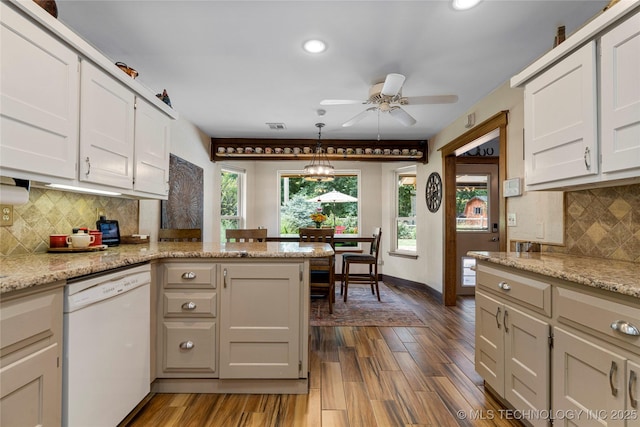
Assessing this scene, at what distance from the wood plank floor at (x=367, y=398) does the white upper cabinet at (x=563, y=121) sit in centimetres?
145

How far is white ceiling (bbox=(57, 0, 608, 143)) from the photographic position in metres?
1.86

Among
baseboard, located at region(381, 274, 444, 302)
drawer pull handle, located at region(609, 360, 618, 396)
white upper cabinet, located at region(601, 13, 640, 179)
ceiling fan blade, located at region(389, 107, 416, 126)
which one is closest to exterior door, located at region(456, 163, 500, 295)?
baseboard, located at region(381, 274, 444, 302)

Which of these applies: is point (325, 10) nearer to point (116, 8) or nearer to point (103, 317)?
point (116, 8)

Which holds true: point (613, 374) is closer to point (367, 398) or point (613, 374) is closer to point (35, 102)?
point (367, 398)

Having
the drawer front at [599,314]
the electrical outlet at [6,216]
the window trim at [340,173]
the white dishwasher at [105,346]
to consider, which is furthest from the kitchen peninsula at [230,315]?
the window trim at [340,173]

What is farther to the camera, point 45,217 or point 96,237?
point 96,237

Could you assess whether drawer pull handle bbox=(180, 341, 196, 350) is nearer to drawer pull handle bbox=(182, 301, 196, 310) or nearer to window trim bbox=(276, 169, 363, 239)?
drawer pull handle bbox=(182, 301, 196, 310)

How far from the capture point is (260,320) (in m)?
1.97

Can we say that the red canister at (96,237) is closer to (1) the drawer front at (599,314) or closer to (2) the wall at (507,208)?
(1) the drawer front at (599,314)

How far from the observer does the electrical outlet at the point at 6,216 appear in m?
1.65

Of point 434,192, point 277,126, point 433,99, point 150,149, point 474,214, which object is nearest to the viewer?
point 150,149

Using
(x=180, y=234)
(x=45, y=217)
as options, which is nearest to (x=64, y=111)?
(x=45, y=217)

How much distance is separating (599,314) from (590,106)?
100 cm

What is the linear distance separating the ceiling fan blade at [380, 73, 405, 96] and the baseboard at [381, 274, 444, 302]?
293cm
